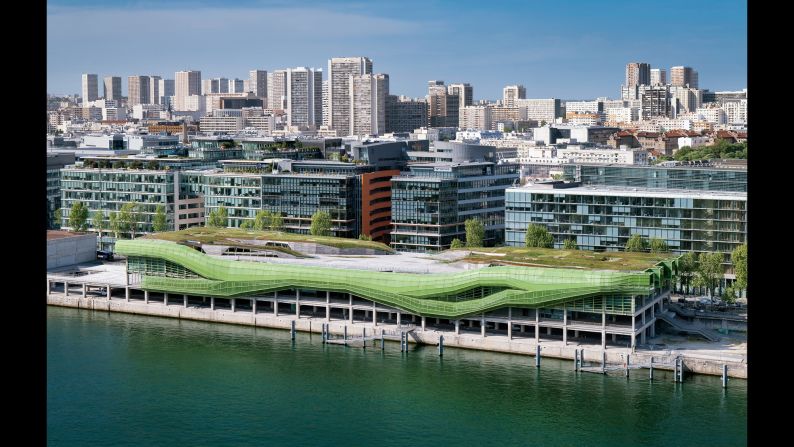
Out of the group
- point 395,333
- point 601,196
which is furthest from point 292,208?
point 395,333

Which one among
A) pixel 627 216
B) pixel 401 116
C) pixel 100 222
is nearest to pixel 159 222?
pixel 100 222

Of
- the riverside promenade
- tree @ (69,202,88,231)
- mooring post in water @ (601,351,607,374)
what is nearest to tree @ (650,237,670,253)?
the riverside promenade

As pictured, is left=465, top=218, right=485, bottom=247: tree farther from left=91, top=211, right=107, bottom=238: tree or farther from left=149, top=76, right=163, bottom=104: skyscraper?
left=149, top=76, right=163, bottom=104: skyscraper

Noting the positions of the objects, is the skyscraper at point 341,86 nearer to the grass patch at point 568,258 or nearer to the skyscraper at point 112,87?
the skyscraper at point 112,87

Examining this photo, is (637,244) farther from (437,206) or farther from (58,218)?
(58,218)

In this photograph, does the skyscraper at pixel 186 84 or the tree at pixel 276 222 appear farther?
the skyscraper at pixel 186 84

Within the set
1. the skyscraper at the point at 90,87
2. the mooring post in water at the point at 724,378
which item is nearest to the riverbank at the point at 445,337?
the mooring post in water at the point at 724,378
